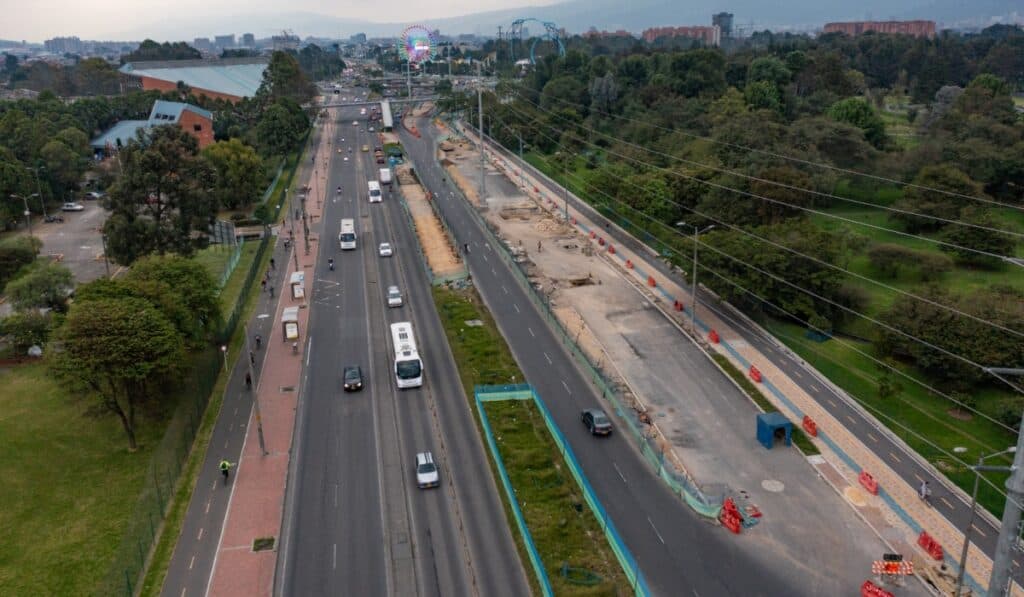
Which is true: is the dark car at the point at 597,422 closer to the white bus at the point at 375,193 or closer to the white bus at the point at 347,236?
the white bus at the point at 347,236

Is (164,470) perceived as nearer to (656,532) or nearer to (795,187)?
(656,532)

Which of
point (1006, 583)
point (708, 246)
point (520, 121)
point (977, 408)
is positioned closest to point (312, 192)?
point (520, 121)

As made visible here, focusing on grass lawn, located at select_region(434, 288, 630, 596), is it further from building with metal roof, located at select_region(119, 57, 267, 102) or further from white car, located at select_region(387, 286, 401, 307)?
building with metal roof, located at select_region(119, 57, 267, 102)

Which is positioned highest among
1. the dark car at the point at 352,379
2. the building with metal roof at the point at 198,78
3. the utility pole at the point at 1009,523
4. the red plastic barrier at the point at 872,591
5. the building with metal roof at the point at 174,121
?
the building with metal roof at the point at 198,78

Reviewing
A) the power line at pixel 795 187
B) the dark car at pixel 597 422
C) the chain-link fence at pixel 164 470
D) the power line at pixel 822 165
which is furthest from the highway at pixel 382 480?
the power line at pixel 822 165

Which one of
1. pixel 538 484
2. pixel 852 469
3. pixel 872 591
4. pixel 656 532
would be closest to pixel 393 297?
pixel 538 484

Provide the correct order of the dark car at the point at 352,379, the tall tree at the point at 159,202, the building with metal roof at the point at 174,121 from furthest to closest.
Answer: the building with metal roof at the point at 174,121
the tall tree at the point at 159,202
the dark car at the point at 352,379

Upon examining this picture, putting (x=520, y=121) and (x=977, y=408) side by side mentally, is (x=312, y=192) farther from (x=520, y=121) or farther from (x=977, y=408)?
(x=977, y=408)
